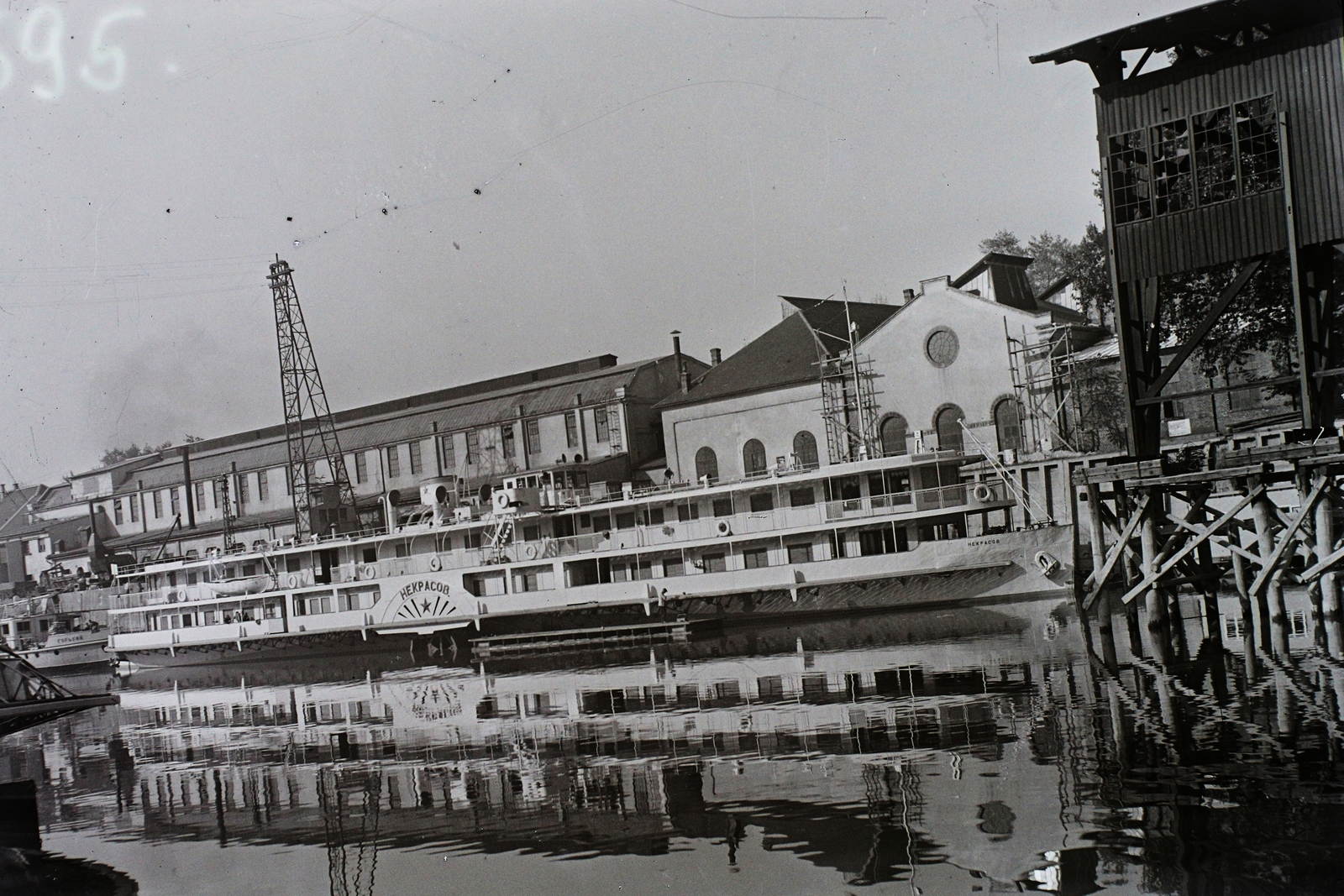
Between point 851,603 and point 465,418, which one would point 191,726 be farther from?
point 465,418

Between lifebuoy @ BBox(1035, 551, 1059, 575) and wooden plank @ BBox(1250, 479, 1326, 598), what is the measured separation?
508 inches

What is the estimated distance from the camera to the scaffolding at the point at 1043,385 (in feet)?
157

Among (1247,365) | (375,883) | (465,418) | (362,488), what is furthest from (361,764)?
(362,488)

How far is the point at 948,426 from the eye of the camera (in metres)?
51.7

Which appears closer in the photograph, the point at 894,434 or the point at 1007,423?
the point at 1007,423

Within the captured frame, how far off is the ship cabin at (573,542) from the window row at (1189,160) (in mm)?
17391

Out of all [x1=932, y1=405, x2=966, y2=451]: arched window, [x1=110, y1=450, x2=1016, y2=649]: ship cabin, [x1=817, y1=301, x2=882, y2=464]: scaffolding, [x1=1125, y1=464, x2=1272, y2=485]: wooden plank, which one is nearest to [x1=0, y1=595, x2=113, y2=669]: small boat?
[x1=110, y1=450, x2=1016, y2=649]: ship cabin

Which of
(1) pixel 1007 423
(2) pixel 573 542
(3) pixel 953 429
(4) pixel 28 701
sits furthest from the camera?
(3) pixel 953 429

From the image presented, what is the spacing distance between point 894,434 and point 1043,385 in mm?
7028

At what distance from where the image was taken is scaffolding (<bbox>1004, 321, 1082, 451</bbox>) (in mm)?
47906

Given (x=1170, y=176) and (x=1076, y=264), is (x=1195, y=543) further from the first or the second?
(x=1076, y=264)

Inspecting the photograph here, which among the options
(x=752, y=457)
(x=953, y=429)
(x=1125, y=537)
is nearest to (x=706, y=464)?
(x=752, y=457)

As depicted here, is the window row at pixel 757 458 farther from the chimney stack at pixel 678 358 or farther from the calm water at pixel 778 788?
the calm water at pixel 778 788

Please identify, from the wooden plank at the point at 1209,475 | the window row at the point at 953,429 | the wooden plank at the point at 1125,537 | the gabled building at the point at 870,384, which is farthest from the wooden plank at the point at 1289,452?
the window row at the point at 953,429
